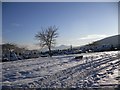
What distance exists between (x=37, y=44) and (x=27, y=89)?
71.1 ft

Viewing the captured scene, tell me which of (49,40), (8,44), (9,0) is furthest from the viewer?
(8,44)

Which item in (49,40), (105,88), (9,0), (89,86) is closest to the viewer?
(105,88)

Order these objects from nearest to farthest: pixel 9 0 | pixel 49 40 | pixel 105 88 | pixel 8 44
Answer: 1. pixel 105 88
2. pixel 9 0
3. pixel 49 40
4. pixel 8 44

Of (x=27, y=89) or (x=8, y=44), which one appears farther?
(x=8, y=44)

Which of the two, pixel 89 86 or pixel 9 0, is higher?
pixel 9 0

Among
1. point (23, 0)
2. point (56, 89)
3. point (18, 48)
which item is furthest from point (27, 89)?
point (18, 48)

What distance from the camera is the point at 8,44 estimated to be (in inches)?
1276

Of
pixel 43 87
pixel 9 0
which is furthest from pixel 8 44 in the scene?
pixel 43 87

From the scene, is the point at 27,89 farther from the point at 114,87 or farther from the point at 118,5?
the point at 118,5

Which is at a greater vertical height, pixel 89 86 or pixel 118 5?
pixel 118 5

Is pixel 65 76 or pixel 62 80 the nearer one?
pixel 62 80

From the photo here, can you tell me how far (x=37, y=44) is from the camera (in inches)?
1003

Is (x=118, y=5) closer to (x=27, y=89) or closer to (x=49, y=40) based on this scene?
(x=27, y=89)

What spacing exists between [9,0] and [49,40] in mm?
17097
